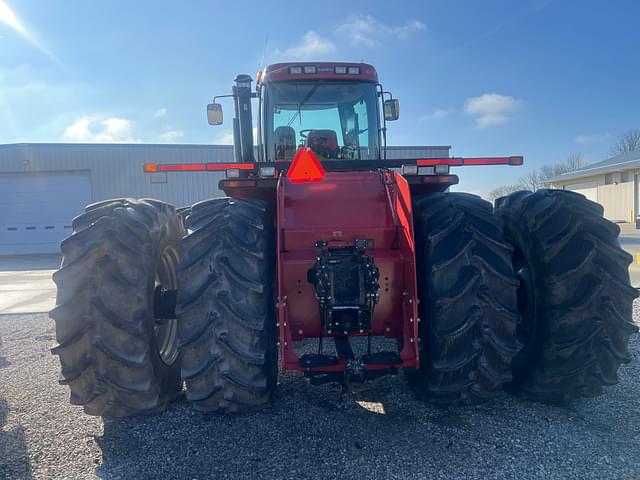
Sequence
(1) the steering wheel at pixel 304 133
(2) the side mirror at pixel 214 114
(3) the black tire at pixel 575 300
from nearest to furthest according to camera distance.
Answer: (3) the black tire at pixel 575 300
(1) the steering wheel at pixel 304 133
(2) the side mirror at pixel 214 114

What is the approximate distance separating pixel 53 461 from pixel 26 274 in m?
14.3

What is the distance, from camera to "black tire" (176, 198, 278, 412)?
284cm

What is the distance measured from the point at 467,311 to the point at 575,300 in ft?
2.87

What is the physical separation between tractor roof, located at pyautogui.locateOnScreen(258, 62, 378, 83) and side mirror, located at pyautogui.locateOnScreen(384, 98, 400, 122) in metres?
0.52

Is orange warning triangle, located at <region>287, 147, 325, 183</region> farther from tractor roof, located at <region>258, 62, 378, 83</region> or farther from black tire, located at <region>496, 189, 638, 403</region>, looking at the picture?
tractor roof, located at <region>258, 62, 378, 83</region>

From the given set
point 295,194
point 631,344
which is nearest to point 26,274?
point 295,194

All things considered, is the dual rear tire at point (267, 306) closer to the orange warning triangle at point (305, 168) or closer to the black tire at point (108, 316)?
the black tire at point (108, 316)

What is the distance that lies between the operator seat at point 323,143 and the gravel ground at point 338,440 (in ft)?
7.65

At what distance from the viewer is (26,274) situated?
14938 millimetres

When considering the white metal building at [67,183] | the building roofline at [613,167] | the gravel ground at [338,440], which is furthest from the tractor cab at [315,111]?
the building roofline at [613,167]

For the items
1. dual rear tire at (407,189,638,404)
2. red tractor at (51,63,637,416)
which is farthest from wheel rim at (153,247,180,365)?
dual rear tire at (407,189,638,404)

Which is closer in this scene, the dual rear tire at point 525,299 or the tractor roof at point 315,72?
the dual rear tire at point 525,299

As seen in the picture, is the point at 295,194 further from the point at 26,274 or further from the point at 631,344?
the point at 26,274

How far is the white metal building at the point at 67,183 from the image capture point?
21734mm
